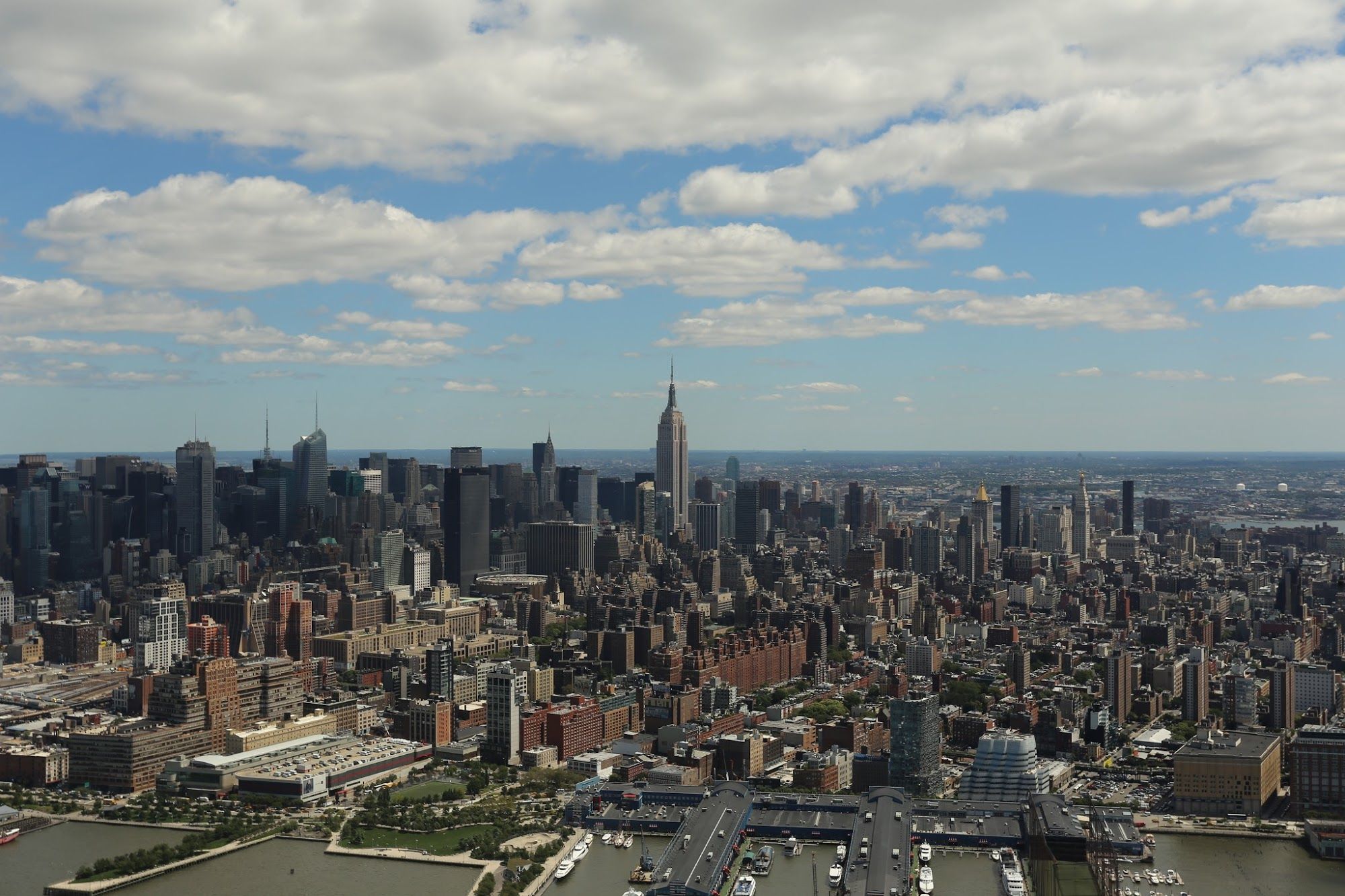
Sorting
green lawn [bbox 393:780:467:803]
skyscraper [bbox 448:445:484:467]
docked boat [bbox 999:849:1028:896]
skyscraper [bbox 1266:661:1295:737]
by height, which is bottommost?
green lawn [bbox 393:780:467:803]

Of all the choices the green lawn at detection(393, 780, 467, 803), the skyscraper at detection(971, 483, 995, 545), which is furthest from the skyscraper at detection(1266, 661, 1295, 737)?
the skyscraper at detection(971, 483, 995, 545)

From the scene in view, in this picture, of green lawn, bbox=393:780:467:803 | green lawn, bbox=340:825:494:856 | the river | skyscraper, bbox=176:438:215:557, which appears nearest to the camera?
the river

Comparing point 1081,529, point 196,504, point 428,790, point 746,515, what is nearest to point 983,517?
point 1081,529

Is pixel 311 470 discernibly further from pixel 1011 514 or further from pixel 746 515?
pixel 1011 514

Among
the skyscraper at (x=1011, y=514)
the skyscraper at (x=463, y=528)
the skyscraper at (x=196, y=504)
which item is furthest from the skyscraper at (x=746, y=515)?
the skyscraper at (x=196, y=504)

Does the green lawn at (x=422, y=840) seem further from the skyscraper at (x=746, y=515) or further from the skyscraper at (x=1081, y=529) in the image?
the skyscraper at (x=746, y=515)

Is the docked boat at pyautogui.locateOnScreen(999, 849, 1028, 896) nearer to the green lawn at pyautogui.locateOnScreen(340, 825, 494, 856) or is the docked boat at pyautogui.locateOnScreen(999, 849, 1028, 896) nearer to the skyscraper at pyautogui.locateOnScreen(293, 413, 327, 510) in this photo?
the green lawn at pyautogui.locateOnScreen(340, 825, 494, 856)

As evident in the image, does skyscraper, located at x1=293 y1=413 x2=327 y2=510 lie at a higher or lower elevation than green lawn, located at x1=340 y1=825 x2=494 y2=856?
higher
